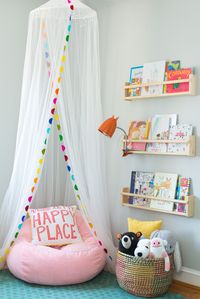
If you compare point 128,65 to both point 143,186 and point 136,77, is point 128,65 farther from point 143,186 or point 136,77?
point 143,186

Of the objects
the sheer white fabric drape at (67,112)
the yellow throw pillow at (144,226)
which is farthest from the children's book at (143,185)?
the sheer white fabric drape at (67,112)

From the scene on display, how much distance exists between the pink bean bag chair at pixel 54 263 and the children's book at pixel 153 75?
1.51 m

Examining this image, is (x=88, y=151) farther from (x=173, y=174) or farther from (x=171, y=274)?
(x=171, y=274)

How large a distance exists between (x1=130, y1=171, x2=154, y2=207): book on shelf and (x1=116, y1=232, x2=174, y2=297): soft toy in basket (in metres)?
0.50

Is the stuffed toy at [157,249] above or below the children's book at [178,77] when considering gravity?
below

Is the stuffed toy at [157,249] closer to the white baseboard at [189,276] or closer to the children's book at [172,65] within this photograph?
the white baseboard at [189,276]

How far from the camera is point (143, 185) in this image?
12.0 ft

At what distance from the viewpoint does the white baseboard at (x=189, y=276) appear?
11.0ft

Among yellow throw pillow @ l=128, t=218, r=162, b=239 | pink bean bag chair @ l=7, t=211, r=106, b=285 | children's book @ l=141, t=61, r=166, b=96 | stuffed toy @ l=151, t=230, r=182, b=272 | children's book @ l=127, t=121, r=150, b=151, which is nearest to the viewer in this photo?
pink bean bag chair @ l=7, t=211, r=106, b=285

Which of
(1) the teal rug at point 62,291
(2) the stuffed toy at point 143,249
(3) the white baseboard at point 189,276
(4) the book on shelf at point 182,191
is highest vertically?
(4) the book on shelf at point 182,191

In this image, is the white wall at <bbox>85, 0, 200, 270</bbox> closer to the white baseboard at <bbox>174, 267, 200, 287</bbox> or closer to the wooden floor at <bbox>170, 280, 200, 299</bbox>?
the white baseboard at <bbox>174, 267, 200, 287</bbox>

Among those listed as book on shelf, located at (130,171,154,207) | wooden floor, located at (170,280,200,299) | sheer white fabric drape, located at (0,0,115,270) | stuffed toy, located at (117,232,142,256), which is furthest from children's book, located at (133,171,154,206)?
wooden floor, located at (170,280,200,299)

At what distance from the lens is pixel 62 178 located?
12.7 ft

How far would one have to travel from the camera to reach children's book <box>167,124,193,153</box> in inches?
132
